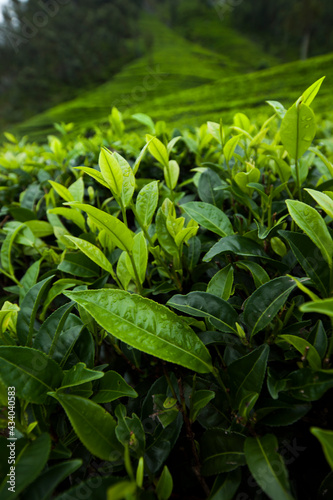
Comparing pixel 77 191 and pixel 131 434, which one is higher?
pixel 77 191

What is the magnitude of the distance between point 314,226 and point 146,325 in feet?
1.28

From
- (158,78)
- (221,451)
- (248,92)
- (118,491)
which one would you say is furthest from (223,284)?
(158,78)

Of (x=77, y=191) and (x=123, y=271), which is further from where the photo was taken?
(x=77, y=191)

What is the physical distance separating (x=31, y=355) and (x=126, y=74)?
3753 centimetres

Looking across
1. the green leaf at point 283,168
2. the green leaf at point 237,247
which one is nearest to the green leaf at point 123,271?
the green leaf at point 237,247

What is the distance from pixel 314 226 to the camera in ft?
1.85

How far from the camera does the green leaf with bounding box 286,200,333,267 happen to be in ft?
1.80

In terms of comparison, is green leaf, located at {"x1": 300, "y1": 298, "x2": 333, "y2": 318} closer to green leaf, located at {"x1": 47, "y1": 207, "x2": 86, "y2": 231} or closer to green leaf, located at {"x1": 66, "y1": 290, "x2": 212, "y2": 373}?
green leaf, located at {"x1": 66, "y1": 290, "x2": 212, "y2": 373}

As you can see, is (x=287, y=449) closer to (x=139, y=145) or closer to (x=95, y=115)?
(x=139, y=145)

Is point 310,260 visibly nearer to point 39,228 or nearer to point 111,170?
point 111,170

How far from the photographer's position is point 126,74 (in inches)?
1252

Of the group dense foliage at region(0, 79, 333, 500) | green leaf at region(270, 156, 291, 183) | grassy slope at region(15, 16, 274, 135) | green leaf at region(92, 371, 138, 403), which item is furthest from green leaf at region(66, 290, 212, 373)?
grassy slope at region(15, 16, 274, 135)

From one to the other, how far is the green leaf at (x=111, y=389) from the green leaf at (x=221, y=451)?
6.6 inches

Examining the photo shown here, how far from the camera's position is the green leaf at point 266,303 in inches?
20.9
